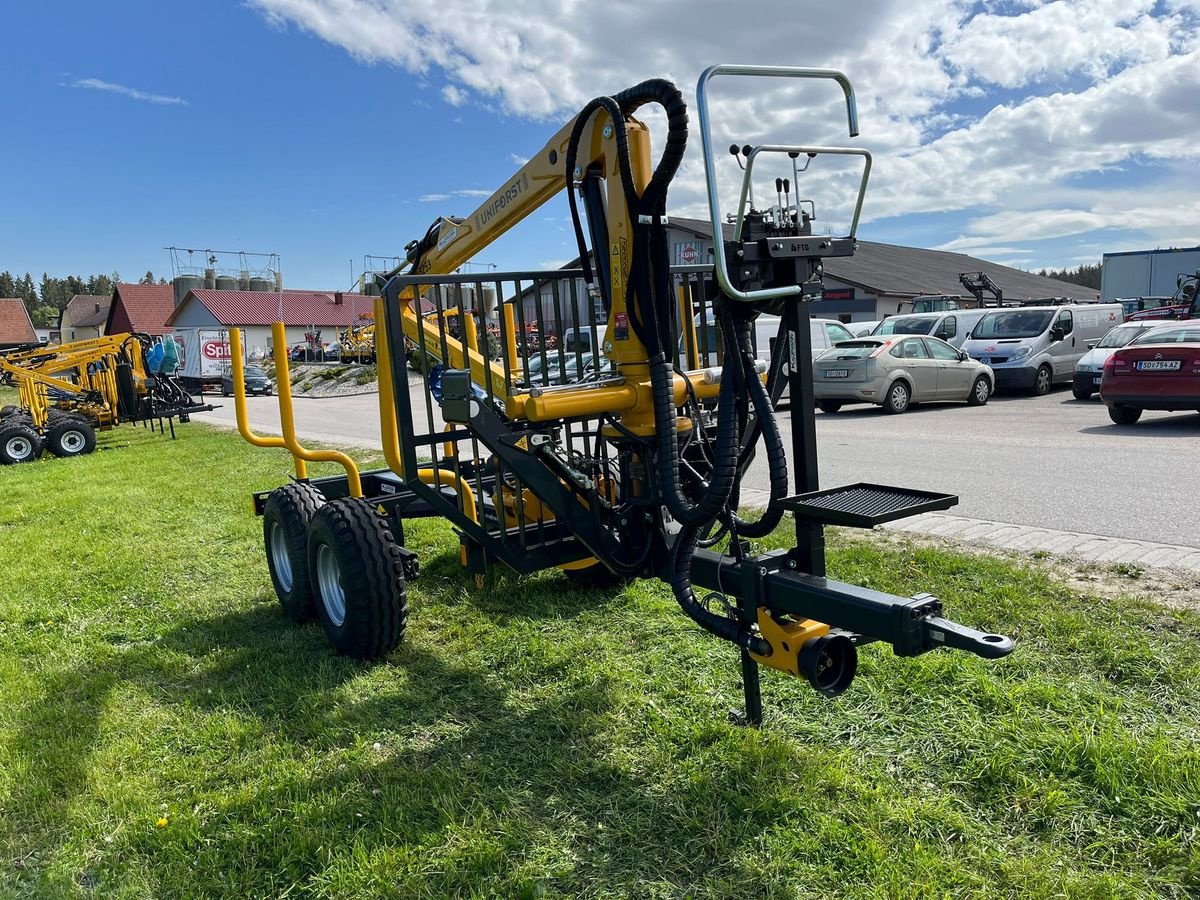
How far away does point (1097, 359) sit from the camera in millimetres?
15047

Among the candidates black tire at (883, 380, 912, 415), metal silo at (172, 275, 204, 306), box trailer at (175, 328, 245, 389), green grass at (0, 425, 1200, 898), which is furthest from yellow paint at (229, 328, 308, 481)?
metal silo at (172, 275, 204, 306)

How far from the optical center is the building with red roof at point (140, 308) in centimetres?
6762

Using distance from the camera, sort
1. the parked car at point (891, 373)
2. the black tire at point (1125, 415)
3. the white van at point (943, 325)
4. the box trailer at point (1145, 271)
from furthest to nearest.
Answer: the box trailer at point (1145, 271), the white van at point (943, 325), the parked car at point (891, 373), the black tire at point (1125, 415)

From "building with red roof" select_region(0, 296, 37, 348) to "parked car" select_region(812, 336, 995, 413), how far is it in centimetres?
8077

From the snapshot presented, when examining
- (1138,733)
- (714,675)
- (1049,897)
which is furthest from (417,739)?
(1138,733)

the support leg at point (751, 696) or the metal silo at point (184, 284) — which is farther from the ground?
the metal silo at point (184, 284)

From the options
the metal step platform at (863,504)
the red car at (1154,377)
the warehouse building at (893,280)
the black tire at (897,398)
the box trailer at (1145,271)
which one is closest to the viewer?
the metal step platform at (863,504)

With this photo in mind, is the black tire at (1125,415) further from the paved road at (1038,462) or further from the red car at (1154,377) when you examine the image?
the paved road at (1038,462)

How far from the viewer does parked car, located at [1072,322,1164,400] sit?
14992 mm

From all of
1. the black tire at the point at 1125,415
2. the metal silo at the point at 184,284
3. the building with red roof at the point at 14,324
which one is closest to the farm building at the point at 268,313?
the metal silo at the point at 184,284

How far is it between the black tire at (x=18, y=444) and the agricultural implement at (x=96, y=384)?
1.33 metres

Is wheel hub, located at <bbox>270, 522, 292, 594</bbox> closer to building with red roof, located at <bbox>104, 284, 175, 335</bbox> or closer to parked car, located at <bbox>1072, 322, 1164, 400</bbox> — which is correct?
parked car, located at <bbox>1072, 322, 1164, 400</bbox>

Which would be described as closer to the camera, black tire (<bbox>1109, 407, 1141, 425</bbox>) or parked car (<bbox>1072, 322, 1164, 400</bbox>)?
black tire (<bbox>1109, 407, 1141, 425</bbox>)

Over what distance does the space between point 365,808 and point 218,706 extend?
55.5 inches
